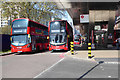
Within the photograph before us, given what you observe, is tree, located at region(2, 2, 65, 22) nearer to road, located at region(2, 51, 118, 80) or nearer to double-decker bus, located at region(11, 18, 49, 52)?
double-decker bus, located at region(11, 18, 49, 52)

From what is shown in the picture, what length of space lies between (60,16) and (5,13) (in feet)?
31.6

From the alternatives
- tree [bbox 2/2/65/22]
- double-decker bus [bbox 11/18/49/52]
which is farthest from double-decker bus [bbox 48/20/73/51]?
tree [bbox 2/2/65/22]

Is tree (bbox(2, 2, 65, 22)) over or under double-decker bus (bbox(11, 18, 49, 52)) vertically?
over

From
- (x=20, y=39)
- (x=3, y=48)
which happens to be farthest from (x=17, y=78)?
(x=3, y=48)

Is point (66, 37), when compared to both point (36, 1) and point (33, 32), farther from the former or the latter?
point (36, 1)

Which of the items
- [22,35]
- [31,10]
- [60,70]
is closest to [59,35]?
[22,35]

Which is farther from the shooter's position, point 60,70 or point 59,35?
point 59,35

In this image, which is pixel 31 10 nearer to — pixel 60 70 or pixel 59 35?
pixel 59 35

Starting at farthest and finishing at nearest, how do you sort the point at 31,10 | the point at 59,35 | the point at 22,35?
the point at 31,10 → the point at 59,35 → the point at 22,35

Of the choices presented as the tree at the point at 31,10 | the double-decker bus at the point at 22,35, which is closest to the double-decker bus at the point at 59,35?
the double-decker bus at the point at 22,35

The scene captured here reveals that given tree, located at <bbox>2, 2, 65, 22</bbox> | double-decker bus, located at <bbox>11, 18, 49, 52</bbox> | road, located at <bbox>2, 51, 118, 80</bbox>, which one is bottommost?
road, located at <bbox>2, 51, 118, 80</bbox>

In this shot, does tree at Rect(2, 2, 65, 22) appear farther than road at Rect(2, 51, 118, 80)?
Yes

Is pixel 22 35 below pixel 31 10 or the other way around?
below

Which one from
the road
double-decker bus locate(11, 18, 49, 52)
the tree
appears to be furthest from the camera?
the tree
